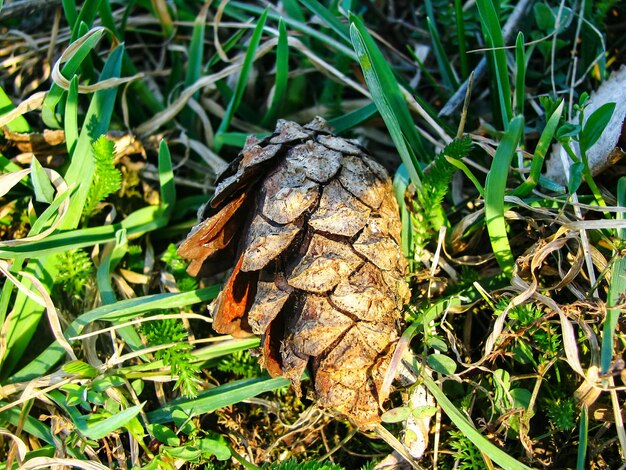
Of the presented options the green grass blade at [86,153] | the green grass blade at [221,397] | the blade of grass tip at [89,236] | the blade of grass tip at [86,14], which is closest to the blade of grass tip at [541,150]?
the green grass blade at [221,397]

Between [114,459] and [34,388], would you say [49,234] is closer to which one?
[34,388]

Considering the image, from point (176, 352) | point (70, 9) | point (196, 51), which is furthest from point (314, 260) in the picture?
point (70, 9)

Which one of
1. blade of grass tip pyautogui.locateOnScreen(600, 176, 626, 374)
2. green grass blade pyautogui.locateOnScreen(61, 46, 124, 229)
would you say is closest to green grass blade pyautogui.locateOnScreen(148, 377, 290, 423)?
green grass blade pyautogui.locateOnScreen(61, 46, 124, 229)

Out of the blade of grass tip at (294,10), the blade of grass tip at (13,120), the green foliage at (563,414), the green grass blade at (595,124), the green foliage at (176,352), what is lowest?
the green foliage at (563,414)

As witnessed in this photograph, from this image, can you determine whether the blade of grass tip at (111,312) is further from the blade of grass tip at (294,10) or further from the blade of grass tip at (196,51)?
the blade of grass tip at (294,10)

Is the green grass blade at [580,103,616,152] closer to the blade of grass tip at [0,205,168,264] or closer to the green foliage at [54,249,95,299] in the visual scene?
the blade of grass tip at [0,205,168,264]

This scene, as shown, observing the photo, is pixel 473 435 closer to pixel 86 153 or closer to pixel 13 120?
pixel 86 153

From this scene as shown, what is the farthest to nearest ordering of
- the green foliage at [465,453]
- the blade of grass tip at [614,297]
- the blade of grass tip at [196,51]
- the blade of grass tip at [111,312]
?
the blade of grass tip at [196,51], the blade of grass tip at [111,312], the green foliage at [465,453], the blade of grass tip at [614,297]
